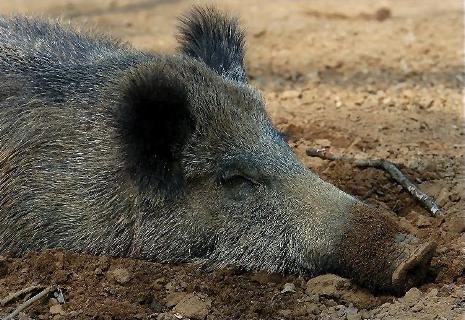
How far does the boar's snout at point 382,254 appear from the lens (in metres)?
4.10

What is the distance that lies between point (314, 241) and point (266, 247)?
0.97ft

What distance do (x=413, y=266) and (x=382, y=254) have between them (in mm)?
162

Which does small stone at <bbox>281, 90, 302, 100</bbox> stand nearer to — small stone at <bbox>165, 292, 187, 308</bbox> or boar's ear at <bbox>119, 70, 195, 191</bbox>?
boar's ear at <bbox>119, 70, 195, 191</bbox>

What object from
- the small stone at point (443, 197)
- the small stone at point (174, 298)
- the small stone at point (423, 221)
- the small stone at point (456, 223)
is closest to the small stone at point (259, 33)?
the small stone at point (443, 197)

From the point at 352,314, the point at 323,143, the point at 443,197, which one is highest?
the point at 323,143

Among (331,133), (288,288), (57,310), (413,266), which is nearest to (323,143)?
(331,133)

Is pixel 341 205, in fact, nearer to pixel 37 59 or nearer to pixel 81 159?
pixel 81 159

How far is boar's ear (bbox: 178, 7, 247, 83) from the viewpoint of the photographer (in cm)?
541

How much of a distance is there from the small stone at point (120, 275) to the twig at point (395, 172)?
1924 millimetres

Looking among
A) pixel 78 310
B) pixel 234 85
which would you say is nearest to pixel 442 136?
pixel 234 85

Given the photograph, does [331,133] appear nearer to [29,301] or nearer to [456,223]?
[456,223]

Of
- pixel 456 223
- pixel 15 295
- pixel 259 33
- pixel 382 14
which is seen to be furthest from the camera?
pixel 382 14

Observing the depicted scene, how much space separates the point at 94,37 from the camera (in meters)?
6.04

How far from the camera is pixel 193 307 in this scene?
411cm
